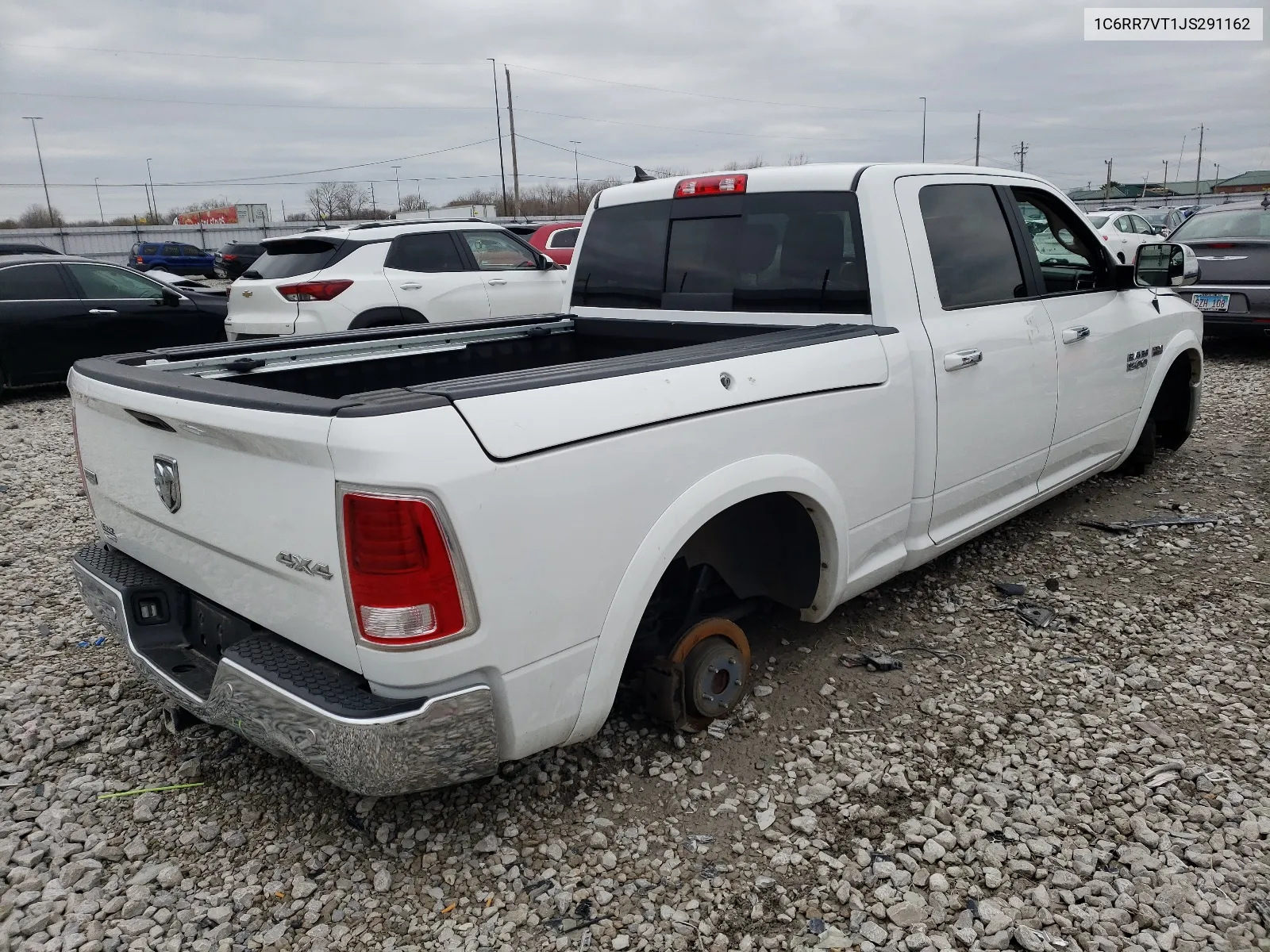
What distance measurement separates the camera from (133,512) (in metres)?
2.89

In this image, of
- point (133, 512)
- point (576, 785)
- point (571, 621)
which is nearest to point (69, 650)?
point (133, 512)

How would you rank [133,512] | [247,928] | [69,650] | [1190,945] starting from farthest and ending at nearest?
[69,650] → [133,512] → [247,928] → [1190,945]

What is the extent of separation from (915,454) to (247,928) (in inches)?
104

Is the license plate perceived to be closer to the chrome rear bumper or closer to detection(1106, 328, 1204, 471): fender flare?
detection(1106, 328, 1204, 471): fender flare

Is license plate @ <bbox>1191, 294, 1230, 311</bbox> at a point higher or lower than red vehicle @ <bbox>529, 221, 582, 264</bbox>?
lower

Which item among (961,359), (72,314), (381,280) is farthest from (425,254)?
(961,359)

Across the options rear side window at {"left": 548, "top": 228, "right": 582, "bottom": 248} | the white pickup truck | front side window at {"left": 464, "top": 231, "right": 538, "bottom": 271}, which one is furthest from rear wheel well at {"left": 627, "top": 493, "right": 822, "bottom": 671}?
rear side window at {"left": 548, "top": 228, "right": 582, "bottom": 248}

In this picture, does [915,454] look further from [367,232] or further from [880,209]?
[367,232]

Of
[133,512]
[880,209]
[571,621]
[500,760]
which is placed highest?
[880,209]

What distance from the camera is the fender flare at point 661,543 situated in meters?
2.49

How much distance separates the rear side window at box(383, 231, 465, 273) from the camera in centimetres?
904

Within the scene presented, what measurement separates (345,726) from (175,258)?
1389 inches

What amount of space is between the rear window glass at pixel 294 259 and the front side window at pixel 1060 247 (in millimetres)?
6533

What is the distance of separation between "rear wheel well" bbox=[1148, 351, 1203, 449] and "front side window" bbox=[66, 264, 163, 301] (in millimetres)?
9912
